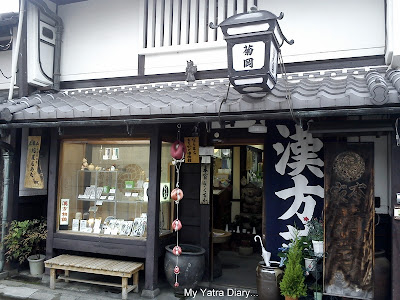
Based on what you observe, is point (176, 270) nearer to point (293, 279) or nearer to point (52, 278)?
point (293, 279)

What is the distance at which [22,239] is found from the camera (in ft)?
29.9

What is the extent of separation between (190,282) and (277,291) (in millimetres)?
1931

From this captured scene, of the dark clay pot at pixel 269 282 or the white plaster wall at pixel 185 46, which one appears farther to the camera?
the white plaster wall at pixel 185 46

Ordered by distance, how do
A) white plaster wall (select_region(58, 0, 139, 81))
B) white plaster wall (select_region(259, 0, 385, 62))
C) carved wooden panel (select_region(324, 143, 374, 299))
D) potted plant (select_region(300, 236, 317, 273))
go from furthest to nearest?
1. white plaster wall (select_region(58, 0, 139, 81))
2. white plaster wall (select_region(259, 0, 385, 62))
3. potted plant (select_region(300, 236, 317, 273))
4. carved wooden panel (select_region(324, 143, 374, 299))

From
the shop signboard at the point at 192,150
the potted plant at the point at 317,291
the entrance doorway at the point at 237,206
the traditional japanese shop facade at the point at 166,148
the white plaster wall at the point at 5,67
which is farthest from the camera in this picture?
the entrance doorway at the point at 237,206

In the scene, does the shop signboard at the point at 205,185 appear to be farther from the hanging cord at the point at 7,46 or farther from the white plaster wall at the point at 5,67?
the hanging cord at the point at 7,46

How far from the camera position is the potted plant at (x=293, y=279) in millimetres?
6777

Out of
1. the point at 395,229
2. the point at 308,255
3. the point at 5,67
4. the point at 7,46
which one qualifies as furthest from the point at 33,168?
the point at 395,229

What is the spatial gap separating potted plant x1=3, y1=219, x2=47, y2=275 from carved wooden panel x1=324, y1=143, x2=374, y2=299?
7146 millimetres

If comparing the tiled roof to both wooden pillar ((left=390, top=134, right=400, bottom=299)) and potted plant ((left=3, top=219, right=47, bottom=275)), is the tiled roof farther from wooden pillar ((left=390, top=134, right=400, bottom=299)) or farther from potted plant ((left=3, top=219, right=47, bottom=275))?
potted plant ((left=3, top=219, right=47, bottom=275))

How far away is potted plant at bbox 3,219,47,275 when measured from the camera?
892 cm

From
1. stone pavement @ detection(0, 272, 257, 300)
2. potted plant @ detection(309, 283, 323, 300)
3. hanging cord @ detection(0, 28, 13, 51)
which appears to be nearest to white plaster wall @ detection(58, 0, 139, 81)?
hanging cord @ detection(0, 28, 13, 51)

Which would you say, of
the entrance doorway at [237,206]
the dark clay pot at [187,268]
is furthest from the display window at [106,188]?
the entrance doorway at [237,206]

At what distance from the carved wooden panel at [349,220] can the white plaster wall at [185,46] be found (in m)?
2.56
